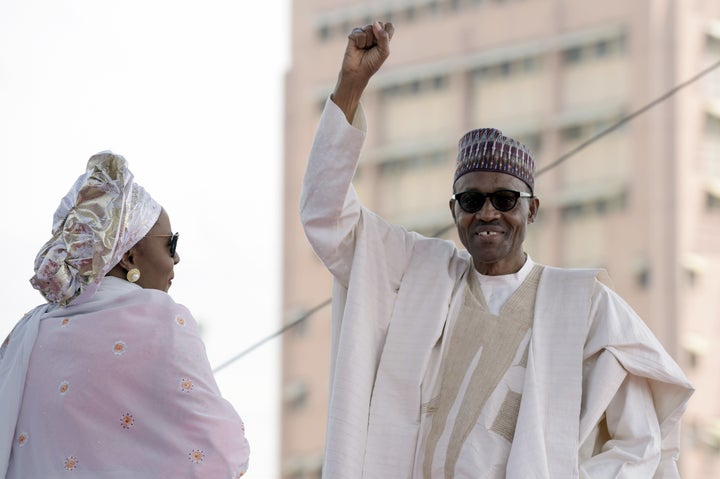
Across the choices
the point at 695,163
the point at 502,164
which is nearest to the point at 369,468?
the point at 502,164

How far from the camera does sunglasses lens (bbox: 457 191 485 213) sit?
14.7ft

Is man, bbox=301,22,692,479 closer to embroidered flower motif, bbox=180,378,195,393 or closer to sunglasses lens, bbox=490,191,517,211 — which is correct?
sunglasses lens, bbox=490,191,517,211

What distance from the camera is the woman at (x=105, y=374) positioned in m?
3.88

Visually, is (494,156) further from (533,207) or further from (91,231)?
(91,231)

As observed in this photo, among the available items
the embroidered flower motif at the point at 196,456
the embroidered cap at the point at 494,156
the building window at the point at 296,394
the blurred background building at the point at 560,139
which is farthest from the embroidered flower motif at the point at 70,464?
the building window at the point at 296,394

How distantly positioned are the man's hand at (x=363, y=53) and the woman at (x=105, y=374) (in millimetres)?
707

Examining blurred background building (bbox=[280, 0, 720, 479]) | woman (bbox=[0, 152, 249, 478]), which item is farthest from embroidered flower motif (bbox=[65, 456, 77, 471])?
blurred background building (bbox=[280, 0, 720, 479])

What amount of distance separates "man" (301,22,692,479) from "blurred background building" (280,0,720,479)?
2993cm

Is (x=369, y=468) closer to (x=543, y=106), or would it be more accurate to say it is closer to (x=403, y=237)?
(x=403, y=237)

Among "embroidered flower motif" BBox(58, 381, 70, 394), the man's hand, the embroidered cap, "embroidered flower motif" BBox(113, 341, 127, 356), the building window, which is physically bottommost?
the building window

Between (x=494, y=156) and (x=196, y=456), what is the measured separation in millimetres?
1213

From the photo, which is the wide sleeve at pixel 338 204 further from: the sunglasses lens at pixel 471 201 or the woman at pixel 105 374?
the woman at pixel 105 374

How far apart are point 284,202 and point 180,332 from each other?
4064 centimetres

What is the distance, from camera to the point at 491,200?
4473 mm
